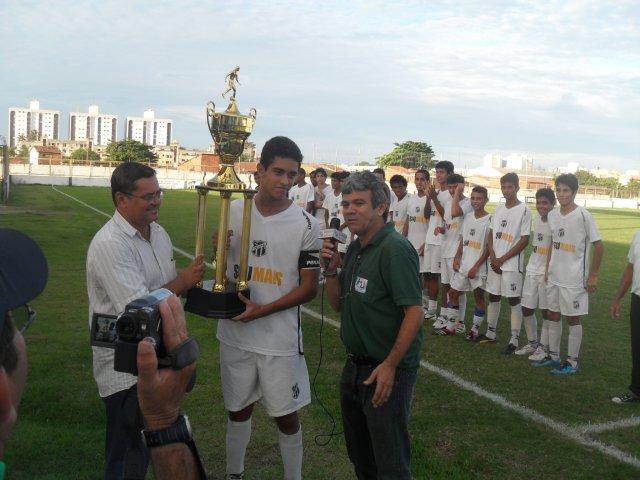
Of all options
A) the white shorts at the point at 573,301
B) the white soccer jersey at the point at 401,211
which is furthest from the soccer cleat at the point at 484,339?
the white soccer jersey at the point at 401,211

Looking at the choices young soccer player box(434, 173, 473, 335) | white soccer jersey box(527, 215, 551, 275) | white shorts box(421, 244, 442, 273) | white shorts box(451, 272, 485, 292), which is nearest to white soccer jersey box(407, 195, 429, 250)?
white shorts box(421, 244, 442, 273)

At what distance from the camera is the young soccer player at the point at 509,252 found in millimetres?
7676

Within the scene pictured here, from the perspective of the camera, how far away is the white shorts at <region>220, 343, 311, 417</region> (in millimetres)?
3777

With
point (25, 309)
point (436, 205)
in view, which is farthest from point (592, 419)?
point (25, 309)

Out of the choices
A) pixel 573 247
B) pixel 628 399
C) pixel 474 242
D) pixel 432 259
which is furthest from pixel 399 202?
pixel 628 399

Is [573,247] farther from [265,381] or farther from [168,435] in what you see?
[168,435]

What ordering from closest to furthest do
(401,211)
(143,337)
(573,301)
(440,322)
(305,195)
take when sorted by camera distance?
(143,337), (573,301), (440,322), (401,211), (305,195)

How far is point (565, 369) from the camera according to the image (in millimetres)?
6879

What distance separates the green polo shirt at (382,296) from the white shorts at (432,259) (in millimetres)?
6072

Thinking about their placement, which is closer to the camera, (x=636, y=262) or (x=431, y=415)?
(x=431, y=415)

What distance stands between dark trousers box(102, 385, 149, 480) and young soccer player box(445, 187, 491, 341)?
571 centimetres

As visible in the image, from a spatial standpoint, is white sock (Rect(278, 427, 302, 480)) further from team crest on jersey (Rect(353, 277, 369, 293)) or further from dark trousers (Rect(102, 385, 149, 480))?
team crest on jersey (Rect(353, 277, 369, 293))

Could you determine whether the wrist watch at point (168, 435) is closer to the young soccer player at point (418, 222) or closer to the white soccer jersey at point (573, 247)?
the white soccer jersey at point (573, 247)

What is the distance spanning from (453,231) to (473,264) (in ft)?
2.83
